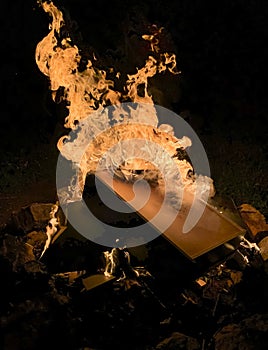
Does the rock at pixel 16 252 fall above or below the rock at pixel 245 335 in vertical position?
below

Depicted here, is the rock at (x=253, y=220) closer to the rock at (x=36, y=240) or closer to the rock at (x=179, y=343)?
the rock at (x=179, y=343)

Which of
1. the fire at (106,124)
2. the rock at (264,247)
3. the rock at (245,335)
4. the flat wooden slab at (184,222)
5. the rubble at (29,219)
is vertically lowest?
the rubble at (29,219)

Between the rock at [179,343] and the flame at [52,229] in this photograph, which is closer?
the rock at [179,343]

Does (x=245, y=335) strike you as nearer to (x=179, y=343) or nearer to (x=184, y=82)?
(x=179, y=343)

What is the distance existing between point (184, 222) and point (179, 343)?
51.5 inches

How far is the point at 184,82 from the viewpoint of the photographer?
30.0 feet

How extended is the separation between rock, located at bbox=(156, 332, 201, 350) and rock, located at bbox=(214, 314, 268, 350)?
204mm

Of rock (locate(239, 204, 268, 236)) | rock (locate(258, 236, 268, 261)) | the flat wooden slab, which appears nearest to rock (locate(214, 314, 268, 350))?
the flat wooden slab

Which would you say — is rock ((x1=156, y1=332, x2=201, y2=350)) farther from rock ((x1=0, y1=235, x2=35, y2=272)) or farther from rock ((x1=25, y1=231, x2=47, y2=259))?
rock ((x1=25, y1=231, x2=47, y2=259))

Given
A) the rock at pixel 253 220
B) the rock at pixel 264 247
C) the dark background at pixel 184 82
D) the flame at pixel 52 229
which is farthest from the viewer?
the dark background at pixel 184 82

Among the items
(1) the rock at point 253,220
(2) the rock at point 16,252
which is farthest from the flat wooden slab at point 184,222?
(2) the rock at point 16,252

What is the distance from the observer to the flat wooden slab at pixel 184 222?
388 cm

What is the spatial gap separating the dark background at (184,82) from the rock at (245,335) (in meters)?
2.84

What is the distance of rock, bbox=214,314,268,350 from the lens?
3262 mm
